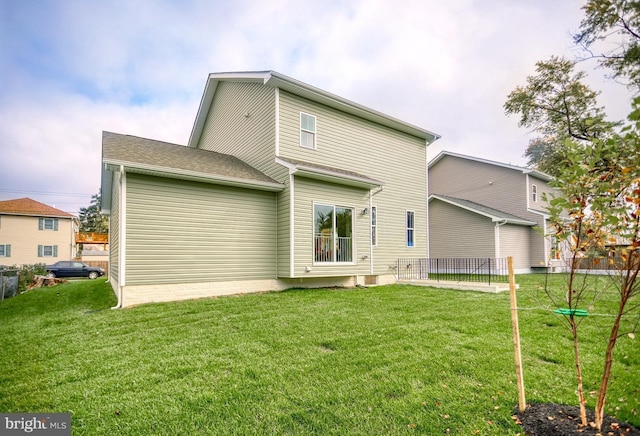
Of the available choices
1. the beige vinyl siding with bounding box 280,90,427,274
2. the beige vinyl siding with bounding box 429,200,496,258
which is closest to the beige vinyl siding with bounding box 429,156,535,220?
the beige vinyl siding with bounding box 429,200,496,258

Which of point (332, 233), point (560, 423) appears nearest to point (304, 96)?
point (332, 233)

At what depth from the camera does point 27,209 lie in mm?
26234

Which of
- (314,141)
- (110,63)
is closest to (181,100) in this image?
(314,141)

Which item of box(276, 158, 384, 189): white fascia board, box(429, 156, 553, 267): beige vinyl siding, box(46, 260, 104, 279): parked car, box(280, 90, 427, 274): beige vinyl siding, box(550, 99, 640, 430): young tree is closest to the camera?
box(550, 99, 640, 430): young tree

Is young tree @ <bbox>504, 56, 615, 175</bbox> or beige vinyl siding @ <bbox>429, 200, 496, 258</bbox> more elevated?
young tree @ <bbox>504, 56, 615, 175</bbox>

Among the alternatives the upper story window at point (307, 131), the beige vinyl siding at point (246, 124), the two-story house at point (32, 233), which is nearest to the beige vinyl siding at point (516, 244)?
the upper story window at point (307, 131)

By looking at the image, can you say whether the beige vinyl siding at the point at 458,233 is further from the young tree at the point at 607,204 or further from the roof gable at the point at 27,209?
the roof gable at the point at 27,209

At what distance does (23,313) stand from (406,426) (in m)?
Result: 9.14

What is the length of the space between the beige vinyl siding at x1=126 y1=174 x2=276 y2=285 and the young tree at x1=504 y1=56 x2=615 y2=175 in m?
15.5

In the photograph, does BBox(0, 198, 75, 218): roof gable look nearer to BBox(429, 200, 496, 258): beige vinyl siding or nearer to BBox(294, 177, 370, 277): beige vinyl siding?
BBox(294, 177, 370, 277): beige vinyl siding

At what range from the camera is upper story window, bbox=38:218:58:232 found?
87.3ft

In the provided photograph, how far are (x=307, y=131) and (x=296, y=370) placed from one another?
27.4 ft

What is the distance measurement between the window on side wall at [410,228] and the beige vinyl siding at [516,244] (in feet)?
17.8

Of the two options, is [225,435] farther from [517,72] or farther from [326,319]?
[517,72]
